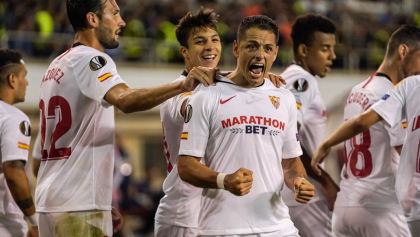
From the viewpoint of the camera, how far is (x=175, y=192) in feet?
18.4

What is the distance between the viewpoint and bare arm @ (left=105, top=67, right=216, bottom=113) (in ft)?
14.2

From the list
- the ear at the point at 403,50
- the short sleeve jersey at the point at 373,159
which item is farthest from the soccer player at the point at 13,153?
the ear at the point at 403,50

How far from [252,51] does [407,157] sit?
5.39ft

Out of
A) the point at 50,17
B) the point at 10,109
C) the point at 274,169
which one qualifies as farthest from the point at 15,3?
the point at 274,169

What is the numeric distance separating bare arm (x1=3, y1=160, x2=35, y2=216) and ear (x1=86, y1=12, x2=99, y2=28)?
1.49 metres

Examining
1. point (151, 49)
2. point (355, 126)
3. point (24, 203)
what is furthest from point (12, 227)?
point (151, 49)

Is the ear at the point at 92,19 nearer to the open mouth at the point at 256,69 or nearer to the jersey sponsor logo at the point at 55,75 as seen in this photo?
the jersey sponsor logo at the point at 55,75

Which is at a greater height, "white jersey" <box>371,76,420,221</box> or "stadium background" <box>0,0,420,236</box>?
"stadium background" <box>0,0,420,236</box>

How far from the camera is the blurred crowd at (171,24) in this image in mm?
15328

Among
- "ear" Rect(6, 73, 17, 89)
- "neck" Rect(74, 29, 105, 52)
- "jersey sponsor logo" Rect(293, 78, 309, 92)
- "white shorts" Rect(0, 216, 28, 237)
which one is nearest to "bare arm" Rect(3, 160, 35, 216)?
"white shorts" Rect(0, 216, 28, 237)

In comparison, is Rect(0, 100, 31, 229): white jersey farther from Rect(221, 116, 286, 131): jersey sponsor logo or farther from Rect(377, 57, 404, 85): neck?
Rect(377, 57, 404, 85): neck

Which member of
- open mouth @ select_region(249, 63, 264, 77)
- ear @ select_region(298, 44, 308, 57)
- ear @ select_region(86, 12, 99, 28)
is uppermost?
ear @ select_region(298, 44, 308, 57)

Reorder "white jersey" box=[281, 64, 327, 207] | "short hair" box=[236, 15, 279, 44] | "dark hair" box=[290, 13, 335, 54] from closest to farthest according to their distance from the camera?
"short hair" box=[236, 15, 279, 44] < "white jersey" box=[281, 64, 327, 207] < "dark hair" box=[290, 13, 335, 54]

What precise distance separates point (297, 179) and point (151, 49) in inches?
496
